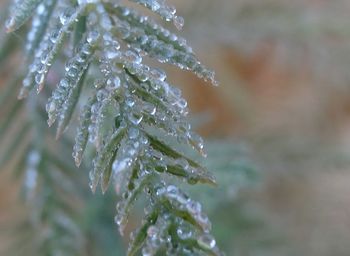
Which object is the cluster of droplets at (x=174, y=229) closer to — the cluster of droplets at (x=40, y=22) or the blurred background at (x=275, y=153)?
the cluster of droplets at (x=40, y=22)

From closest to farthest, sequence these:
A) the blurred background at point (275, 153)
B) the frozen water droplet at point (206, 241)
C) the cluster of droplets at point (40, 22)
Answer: the frozen water droplet at point (206, 241) → the cluster of droplets at point (40, 22) → the blurred background at point (275, 153)

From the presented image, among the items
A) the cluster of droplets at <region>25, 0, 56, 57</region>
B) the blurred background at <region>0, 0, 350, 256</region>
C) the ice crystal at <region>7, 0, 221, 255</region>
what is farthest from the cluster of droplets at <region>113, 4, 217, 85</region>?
the blurred background at <region>0, 0, 350, 256</region>

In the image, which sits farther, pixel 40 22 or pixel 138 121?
pixel 40 22

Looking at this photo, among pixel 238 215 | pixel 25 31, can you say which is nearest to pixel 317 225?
pixel 238 215

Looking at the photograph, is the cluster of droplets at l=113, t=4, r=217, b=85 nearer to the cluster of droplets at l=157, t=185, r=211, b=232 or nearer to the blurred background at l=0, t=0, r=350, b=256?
the cluster of droplets at l=157, t=185, r=211, b=232

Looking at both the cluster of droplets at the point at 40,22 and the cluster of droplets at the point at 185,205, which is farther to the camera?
the cluster of droplets at the point at 40,22

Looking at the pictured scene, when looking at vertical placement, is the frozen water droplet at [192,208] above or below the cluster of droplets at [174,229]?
above

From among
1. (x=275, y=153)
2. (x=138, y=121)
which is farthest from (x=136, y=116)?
(x=275, y=153)

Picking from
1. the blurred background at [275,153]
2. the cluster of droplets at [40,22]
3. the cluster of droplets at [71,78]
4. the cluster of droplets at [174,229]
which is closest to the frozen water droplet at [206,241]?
the cluster of droplets at [174,229]

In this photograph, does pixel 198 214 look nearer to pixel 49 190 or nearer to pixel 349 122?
pixel 49 190

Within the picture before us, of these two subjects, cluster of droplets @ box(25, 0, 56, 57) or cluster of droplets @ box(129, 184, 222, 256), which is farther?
cluster of droplets @ box(25, 0, 56, 57)

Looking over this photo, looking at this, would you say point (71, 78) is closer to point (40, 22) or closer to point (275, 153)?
point (40, 22)
